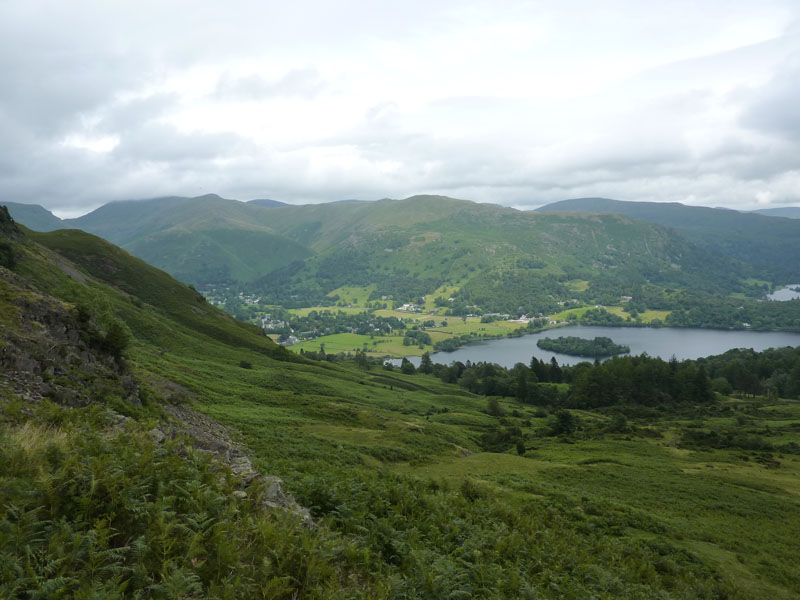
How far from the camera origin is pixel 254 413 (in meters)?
38.7

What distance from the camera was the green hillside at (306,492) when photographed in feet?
25.5

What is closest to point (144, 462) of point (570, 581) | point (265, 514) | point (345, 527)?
point (265, 514)

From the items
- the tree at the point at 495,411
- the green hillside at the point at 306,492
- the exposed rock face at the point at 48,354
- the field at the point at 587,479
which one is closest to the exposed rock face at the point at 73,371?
the exposed rock face at the point at 48,354

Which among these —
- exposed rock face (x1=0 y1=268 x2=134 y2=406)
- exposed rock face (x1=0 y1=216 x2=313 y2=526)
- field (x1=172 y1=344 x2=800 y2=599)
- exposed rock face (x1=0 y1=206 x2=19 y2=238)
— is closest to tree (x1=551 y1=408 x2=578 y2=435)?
field (x1=172 y1=344 x2=800 y2=599)

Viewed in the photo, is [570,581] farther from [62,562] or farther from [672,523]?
[672,523]

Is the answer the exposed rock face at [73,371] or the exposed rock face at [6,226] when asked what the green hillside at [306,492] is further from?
the exposed rock face at [6,226]

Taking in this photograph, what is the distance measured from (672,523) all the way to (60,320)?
136 feet

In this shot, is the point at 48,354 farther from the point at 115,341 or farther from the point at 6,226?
the point at 6,226

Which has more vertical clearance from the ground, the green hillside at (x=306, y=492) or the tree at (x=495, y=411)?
the green hillside at (x=306, y=492)

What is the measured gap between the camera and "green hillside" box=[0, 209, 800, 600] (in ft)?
25.5

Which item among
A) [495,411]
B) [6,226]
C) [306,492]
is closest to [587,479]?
[306,492]

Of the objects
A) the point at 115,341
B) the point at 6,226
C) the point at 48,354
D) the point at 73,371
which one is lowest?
the point at 73,371

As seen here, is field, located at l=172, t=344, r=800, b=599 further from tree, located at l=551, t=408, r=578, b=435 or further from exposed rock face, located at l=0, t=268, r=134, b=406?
exposed rock face, located at l=0, t=268, r=134, b=406

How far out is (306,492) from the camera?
1449 cm
